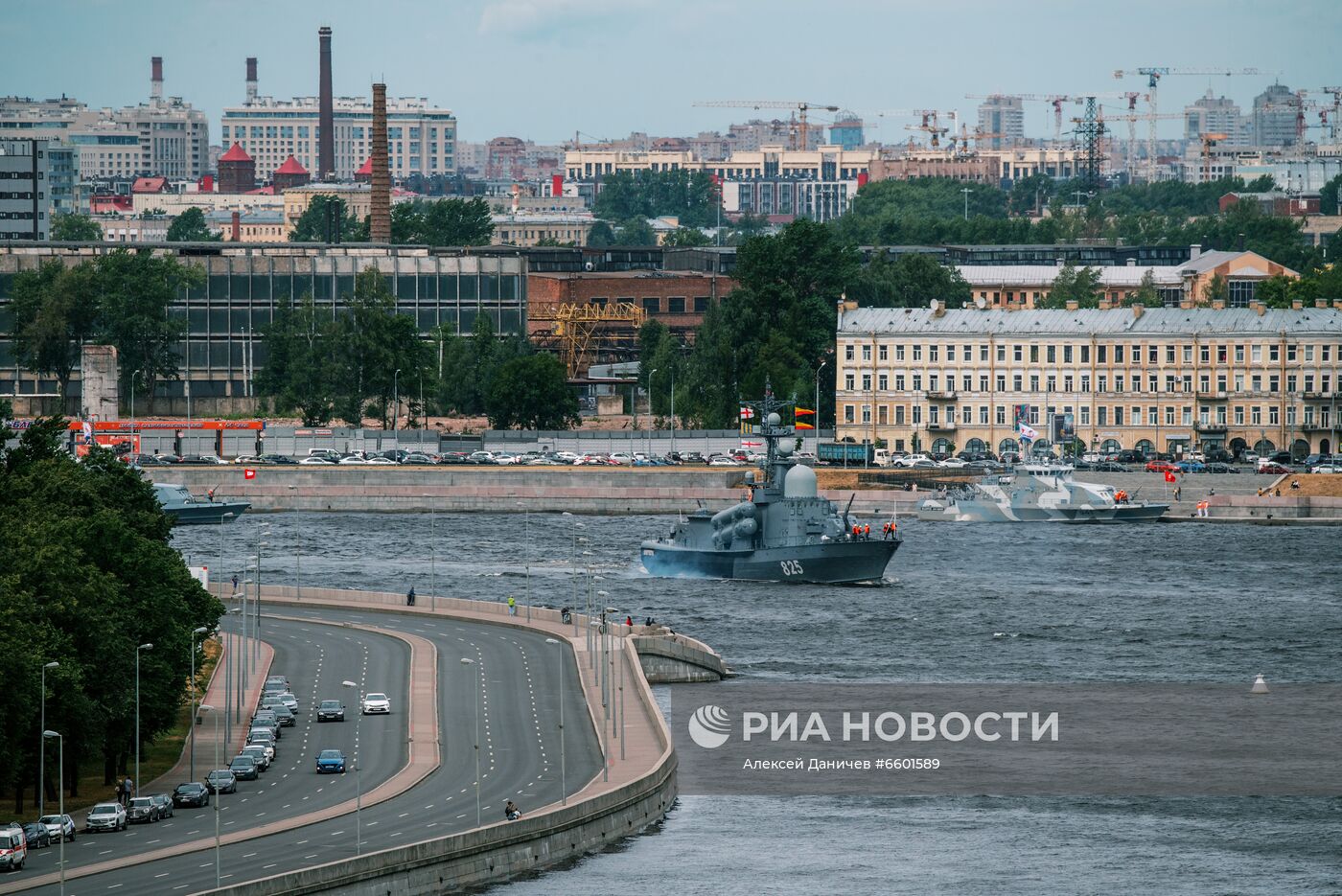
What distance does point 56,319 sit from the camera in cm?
17475

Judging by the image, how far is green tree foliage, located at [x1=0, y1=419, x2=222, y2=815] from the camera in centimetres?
6134

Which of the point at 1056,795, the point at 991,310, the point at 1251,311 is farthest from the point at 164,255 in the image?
the point at 1056,795

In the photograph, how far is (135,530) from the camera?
3098 inches

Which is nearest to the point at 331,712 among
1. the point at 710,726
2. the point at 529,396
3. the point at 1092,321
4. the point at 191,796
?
the point at 191,796

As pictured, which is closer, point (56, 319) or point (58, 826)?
point (58, 826)

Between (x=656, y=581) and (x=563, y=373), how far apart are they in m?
53.7

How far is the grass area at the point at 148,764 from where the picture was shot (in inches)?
2500

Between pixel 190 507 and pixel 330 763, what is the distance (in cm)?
7543

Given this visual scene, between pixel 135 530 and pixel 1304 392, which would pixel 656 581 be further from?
pixel 1304 392

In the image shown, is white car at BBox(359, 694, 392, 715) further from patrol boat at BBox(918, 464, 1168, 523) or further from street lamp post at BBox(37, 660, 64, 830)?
patrol boat at BBox(918, 464, 1168, 523)

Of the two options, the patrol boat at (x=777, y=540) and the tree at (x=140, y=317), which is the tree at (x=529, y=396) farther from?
the patrol boat at (x=777, y=540)

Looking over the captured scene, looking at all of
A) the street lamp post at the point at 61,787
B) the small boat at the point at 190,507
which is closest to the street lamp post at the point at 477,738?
the street lamp post at the point at 61,787

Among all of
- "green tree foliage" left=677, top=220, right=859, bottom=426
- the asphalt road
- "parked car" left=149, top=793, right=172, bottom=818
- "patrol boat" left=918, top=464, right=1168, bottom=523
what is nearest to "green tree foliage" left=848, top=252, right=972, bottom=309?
"green tree foliage" left=677, top=220, right=859, bottom=426

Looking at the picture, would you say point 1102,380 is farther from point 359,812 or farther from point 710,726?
point 359,812
